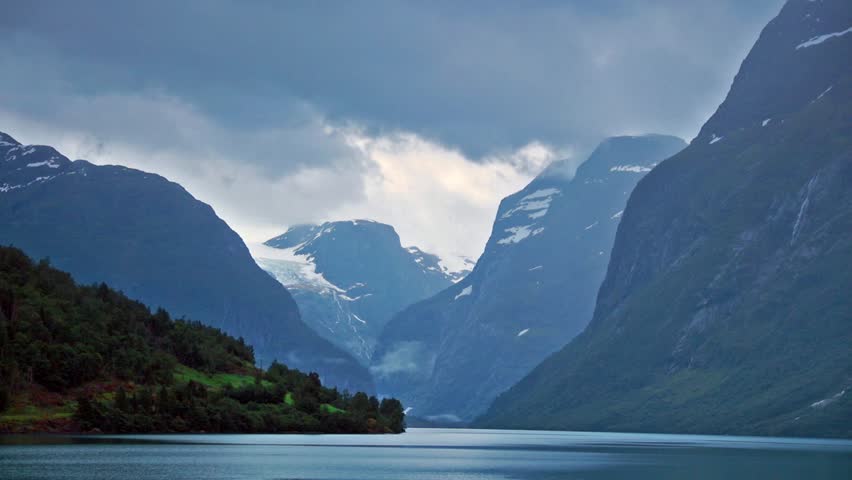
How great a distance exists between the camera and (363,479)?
130 metres

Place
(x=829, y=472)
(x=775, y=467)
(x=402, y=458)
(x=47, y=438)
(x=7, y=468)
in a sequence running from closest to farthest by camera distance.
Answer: (x=7, y=468), (x=829, y=472), (x=775, y=467), (x=402, y=458), (x=47, y=438)

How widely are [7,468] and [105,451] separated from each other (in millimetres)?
41368

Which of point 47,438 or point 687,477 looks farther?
point 47,438

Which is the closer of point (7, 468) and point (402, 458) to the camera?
point (7, 468)

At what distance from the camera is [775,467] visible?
168 metres

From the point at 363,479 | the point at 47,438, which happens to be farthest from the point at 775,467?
the point at 47,438

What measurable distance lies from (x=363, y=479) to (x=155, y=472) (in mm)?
23347

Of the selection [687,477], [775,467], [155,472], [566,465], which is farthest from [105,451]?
[775,467]

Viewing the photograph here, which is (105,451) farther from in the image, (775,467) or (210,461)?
(775,467)

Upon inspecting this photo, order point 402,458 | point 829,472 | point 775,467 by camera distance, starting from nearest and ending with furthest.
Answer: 1. point 829,472
2. point 775,467
3. point 402,458

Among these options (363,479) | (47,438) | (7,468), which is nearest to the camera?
(7,468)

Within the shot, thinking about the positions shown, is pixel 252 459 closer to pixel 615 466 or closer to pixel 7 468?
pixel 7 468

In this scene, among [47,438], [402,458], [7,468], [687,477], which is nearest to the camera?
[7,468]

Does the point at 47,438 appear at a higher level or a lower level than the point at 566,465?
higher
